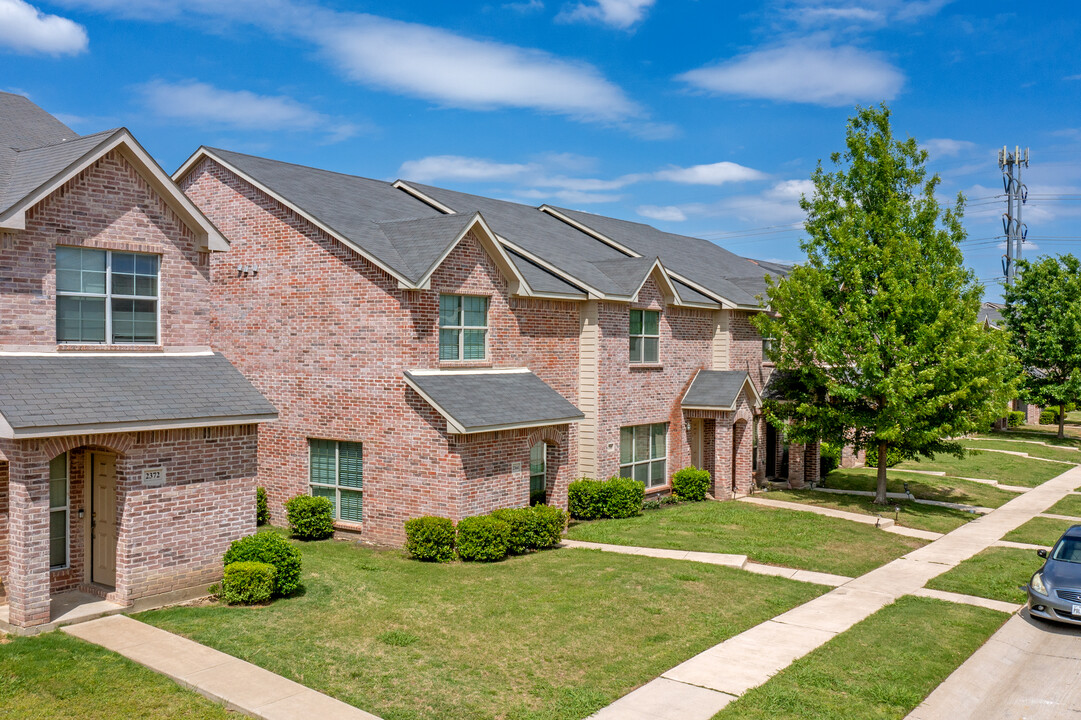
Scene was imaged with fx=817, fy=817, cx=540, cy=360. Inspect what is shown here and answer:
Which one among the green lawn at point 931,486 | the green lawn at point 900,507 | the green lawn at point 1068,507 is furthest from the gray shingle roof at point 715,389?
the green lawn at point 1068,507

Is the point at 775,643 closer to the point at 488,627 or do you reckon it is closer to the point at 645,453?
the point at 488,627

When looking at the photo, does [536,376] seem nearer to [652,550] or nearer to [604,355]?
[604,355]

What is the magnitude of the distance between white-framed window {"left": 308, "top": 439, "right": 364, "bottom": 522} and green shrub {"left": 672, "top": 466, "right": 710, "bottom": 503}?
11.5m

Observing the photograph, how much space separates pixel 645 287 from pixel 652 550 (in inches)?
370

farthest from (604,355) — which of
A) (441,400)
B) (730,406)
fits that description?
(441,400)

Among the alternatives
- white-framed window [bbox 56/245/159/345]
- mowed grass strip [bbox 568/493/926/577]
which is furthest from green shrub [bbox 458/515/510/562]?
white-framed window [bbox 56/245/159/345]

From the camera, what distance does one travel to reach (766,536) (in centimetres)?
2191

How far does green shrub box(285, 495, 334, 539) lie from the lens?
2033 centimetres

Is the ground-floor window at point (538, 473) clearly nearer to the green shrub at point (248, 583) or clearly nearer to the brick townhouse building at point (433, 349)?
the brick townhouse building at point (433, 349)

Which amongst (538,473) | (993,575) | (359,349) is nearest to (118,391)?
(359,349)

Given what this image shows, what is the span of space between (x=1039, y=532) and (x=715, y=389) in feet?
33.6

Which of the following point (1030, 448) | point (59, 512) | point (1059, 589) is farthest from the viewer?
point (1030, 448)

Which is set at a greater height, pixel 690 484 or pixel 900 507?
pixel 690 484

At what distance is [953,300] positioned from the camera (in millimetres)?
24453
